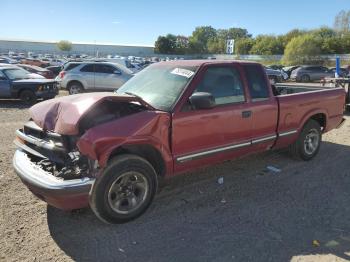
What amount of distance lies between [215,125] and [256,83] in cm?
121

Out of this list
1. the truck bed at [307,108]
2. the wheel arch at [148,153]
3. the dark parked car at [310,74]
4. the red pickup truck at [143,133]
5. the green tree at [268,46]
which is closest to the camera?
the red pickup truck at [143,133]

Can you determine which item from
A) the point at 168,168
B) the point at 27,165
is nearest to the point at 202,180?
the point at 168,168

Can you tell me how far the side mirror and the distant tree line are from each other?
61.1 metres

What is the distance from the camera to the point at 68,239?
3973mm

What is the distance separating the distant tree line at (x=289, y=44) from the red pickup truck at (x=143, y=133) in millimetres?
60128

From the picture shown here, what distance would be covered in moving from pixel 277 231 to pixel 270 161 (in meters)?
2.76

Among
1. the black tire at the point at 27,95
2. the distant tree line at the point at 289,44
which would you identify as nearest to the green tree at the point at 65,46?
the distant tree line at the point at 289,44

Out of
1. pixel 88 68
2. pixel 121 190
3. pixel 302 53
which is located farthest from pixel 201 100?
pixel 302 53

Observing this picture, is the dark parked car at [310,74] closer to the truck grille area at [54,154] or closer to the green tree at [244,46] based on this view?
the truck grille area at [54,154]

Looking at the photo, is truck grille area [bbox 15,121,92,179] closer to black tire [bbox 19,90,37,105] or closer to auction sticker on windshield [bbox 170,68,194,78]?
auction sticker on windshield [bbox 170,68,194,78]

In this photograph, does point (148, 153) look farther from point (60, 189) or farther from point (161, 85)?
point (60, 189)

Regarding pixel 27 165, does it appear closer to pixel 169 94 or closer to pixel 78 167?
pixel 78 167

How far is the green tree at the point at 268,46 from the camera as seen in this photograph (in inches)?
3548

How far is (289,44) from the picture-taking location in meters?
63.7
